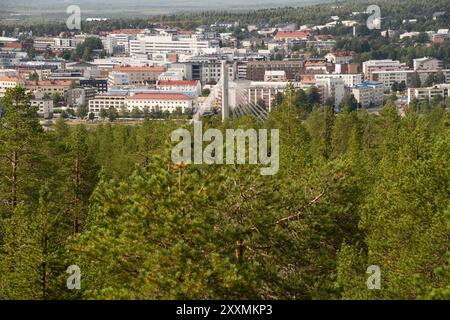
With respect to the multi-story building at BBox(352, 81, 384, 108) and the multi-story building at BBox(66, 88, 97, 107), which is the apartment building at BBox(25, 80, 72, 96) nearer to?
the multi-story building at BBox(66, 88, 97, 107)

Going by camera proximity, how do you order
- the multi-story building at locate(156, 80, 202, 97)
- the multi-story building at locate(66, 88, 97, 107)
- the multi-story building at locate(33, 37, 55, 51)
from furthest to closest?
the multi-story building at locate(33, 37, 55, 51), the multi-story building at locate(66, 88, 97, 107), the multi-story building at locate(156, 80, 202, 97)

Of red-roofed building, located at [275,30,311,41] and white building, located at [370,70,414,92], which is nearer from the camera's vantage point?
white building, located at [370,70,414,92]

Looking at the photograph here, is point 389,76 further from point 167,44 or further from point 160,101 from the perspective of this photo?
point 167,44

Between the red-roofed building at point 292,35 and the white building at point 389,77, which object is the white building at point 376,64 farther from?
the red-roofed building at point 292,35

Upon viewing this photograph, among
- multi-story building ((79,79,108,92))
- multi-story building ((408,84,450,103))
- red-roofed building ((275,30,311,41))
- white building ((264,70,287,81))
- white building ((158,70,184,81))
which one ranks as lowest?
multi-story building ((79,79,108,92))

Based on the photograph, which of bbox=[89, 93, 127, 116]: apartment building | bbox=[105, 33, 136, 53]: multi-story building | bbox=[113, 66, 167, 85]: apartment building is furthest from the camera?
bbox=[105, 33, 136, 53]: multi-story building

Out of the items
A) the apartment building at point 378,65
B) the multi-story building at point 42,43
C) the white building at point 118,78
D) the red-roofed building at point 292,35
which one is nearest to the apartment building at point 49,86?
the white building at point 118,78

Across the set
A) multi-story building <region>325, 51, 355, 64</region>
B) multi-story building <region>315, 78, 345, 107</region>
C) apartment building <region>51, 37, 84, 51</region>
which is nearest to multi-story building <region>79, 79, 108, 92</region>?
multi-story building <region>315, 78, 345, 107</region>
